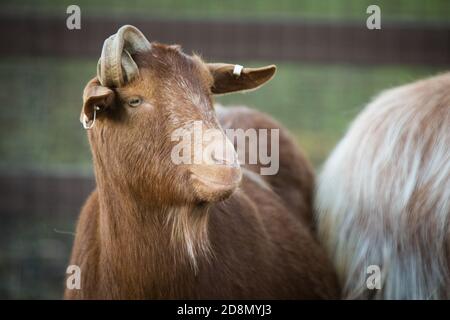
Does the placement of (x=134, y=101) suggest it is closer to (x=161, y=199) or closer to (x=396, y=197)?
(x=161, y=199)

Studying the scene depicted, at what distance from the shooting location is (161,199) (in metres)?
3.41

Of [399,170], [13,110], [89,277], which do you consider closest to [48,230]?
[13,110]

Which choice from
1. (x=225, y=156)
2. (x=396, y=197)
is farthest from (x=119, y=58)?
(x=396, y=197)

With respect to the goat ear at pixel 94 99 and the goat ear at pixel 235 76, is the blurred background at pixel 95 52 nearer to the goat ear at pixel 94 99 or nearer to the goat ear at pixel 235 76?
the goat ear at pixel 235 76

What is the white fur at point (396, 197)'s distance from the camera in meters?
4.15

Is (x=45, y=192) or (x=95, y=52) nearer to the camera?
(x=45, y=192)

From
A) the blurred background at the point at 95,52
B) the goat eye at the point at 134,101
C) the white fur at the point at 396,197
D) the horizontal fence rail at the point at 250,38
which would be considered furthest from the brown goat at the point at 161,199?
the horizontal fence rail at the point at 250,38

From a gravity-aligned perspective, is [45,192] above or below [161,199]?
above

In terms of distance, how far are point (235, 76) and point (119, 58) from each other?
67 cm

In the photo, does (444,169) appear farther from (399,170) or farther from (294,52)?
(294,52)

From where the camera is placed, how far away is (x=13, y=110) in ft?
27.5

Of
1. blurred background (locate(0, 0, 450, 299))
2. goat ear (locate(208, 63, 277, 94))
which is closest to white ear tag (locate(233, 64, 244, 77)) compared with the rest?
goat ear (locate(208, 63, 277, 94))

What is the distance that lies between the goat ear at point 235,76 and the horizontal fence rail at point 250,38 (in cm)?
267
